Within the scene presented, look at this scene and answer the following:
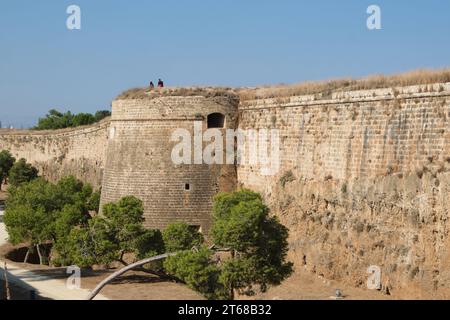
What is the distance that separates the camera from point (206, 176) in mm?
22719

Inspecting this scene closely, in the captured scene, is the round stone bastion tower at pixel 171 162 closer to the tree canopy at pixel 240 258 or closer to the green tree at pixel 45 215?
the green tree at pixel 45 215

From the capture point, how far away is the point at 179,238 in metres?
18.2

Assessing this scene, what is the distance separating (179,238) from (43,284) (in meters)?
3.79

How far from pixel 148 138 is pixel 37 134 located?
891 inches

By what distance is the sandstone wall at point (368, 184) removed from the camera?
15.2 meters

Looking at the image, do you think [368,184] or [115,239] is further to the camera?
[115,239]

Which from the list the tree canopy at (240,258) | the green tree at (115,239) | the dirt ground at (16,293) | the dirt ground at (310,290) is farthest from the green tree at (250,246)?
the dirt ground at (16,293)

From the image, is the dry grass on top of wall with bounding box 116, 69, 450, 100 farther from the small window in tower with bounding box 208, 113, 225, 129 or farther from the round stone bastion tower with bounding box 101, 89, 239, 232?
the small window in tower with bounding box 208, 113, 225, 129

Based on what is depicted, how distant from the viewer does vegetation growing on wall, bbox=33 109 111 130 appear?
64188mm

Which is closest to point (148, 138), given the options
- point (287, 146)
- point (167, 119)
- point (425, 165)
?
point (167, 119)

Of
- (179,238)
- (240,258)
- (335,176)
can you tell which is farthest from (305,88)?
(240,258)

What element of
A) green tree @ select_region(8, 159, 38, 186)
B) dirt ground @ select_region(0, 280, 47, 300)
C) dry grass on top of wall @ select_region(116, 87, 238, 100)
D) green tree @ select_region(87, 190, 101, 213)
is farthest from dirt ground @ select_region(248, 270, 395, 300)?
green tree @ select_region(8, 159, 38, 186)

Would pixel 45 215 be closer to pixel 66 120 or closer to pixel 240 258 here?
pixel 240 258
